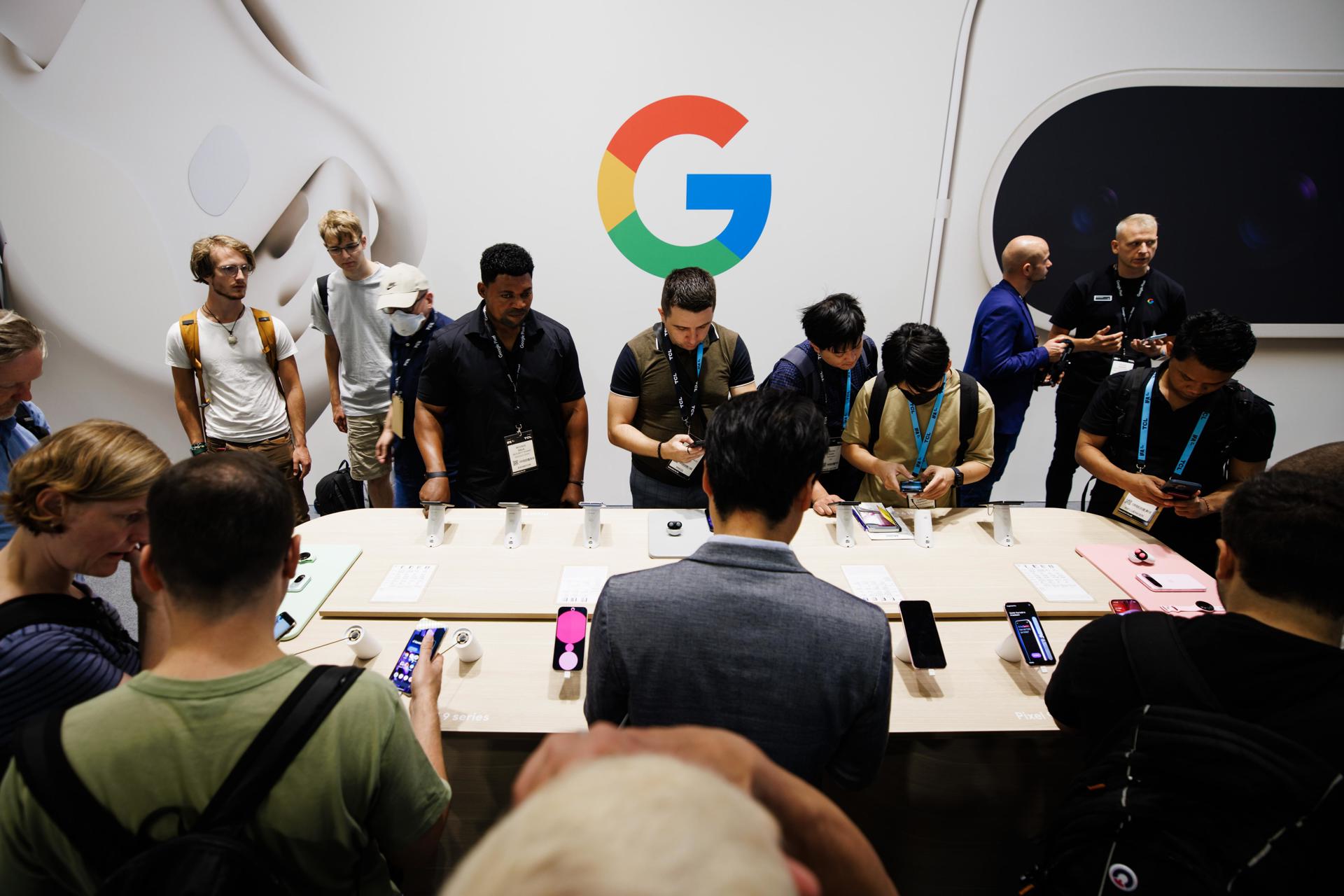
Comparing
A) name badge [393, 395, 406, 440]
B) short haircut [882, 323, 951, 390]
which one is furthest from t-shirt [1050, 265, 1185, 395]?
name badge [393, 395, 406, 440]

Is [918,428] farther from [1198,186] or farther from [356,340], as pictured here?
[1198,186]

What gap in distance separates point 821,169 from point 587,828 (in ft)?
13.1

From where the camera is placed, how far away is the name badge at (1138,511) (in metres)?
2.23

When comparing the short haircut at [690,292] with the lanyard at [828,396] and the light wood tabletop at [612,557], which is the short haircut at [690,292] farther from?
the light wood tabletop at [612,557]

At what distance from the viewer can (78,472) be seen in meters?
1.23

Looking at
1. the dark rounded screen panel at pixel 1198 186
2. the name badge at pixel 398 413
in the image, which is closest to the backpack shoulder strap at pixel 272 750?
the name badge at pixel 398 413

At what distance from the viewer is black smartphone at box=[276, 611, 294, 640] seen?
5.67 feet

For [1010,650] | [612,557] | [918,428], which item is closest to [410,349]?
[612,557]

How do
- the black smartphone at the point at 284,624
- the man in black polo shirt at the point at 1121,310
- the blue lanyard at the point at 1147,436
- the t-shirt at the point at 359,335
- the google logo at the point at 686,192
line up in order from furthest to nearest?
the google logo at the point at 686,192, the man in black polo shirt at the point at 1121,310, the t-shirt at the point at 359,335, the blue lanyard at the point at 1147,436, the black smartphone at the point at 284,624

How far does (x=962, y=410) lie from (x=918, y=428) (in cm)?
17

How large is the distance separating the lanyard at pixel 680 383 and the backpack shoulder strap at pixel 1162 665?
67.6 inches

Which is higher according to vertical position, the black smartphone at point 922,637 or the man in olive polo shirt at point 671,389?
the man in olive polo shirt at point 671,389

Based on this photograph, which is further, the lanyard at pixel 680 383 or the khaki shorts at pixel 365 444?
the khaki shorts at pixel 365 444

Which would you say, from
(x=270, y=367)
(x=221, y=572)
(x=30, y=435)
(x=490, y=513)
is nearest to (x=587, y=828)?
(x=221, y=572)
